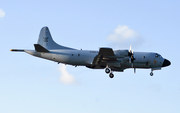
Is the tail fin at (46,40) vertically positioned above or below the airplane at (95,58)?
above

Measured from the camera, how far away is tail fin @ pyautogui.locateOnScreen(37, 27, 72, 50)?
4797 centimetres

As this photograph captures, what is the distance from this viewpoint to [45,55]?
152 ft

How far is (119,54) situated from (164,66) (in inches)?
333

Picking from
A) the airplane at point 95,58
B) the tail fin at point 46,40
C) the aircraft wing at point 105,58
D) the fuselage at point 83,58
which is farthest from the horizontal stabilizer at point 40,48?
the aircraft wing at point 105,58

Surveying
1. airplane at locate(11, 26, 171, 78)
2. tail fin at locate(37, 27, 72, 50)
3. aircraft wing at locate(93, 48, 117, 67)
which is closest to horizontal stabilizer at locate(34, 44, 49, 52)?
airplane at locate(11, 26, 171, 78)

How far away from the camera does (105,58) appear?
44656 mm

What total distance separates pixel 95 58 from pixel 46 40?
26.4 ft

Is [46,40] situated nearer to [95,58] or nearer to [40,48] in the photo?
[40,48]

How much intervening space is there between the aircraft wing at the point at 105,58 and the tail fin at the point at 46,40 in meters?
5.74

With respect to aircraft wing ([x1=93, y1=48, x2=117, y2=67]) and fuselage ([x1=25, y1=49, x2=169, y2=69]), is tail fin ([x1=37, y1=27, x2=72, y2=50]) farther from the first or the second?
aircraft wing ([x1=93, y1=48, x2=117, y2=67])

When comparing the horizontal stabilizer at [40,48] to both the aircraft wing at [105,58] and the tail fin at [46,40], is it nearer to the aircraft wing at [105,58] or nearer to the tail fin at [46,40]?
the tail fin at [46,40]

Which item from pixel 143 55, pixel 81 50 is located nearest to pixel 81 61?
pixel 81 50

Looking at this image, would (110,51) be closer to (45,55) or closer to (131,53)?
(131,53)

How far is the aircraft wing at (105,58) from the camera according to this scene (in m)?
42.5
